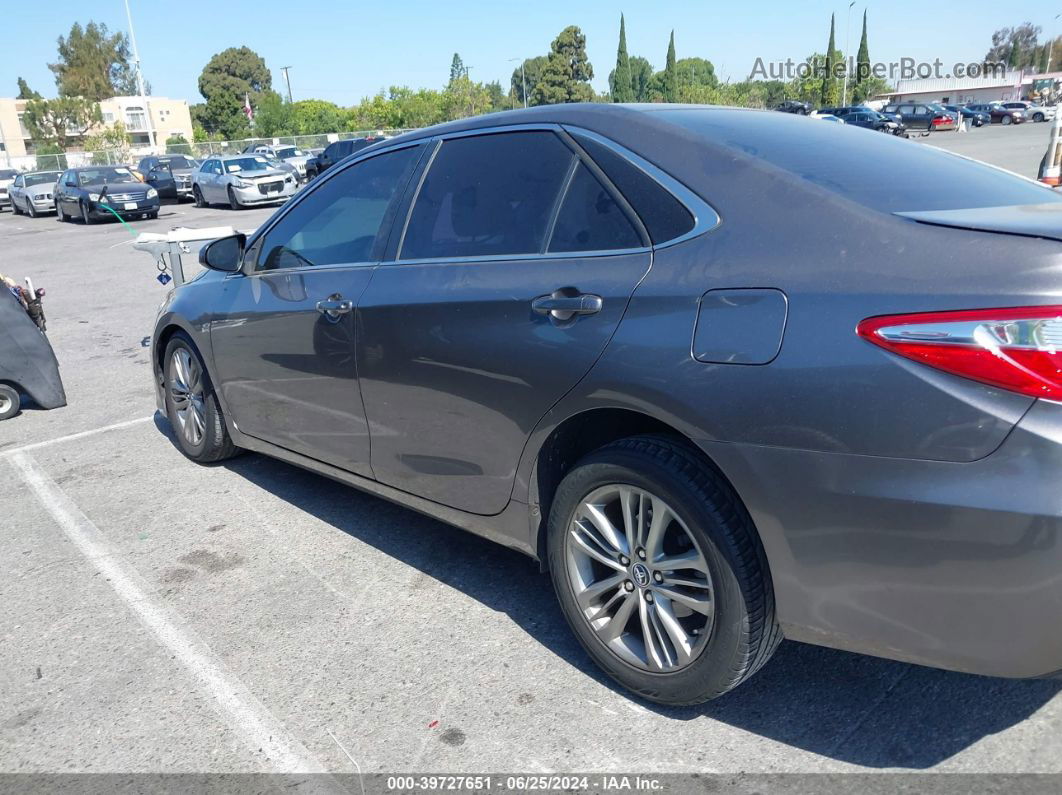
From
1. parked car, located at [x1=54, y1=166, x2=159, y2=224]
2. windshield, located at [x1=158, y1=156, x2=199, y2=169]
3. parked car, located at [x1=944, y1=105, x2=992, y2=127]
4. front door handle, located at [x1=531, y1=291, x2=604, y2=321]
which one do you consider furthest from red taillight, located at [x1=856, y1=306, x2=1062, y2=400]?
parked car, located at [x1=944, y1=105, x2=992, y2=127]

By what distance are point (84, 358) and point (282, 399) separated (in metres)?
5.12

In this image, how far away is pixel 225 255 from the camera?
4.48 meters

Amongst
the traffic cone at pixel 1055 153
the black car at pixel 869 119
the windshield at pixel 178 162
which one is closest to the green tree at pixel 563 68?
the black car at pixel 869 119

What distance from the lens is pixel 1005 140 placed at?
35.1 meters

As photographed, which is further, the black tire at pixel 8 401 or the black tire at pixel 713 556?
the black tire at pixel 8 401

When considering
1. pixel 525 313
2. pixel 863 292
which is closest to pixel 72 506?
pixel 525 313

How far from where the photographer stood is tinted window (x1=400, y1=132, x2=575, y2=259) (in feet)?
9.92

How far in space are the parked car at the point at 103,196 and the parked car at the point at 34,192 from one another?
8.64 feet

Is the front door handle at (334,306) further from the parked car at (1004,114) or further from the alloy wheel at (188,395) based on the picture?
the parked car at (1004,114)

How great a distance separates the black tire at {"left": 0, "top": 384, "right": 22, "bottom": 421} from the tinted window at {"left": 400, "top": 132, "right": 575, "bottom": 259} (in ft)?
13.9

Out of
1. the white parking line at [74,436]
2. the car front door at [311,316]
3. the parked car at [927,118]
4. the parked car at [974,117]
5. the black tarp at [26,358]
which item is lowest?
the parked car at [974,117]

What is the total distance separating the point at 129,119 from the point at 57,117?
2826 centimetres

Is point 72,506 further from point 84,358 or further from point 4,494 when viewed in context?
point 84,358

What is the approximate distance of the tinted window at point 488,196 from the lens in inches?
119
